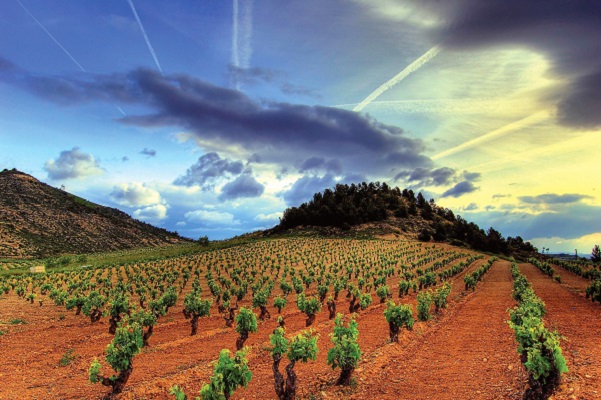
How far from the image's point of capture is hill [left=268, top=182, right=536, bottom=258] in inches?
4781

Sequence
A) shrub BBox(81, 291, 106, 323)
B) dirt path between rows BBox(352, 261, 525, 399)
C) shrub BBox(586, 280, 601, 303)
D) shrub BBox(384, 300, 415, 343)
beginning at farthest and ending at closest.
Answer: shrub BBox(586, 280, 601, 303)
shrub BBox(81, 291, 106, 323)
shrub BBox(384, 300, 415, 343)
dirt path between rows BBox(352, 261, 525, 399)

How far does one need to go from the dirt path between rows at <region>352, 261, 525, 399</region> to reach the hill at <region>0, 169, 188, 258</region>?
14046 centimetres

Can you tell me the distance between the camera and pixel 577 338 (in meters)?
21.8

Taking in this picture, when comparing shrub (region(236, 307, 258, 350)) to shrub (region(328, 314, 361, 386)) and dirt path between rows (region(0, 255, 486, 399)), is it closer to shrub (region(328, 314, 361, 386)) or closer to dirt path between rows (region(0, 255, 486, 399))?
dirt path between rows (region(0, 255, 486, 399))

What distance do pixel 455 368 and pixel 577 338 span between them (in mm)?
10352

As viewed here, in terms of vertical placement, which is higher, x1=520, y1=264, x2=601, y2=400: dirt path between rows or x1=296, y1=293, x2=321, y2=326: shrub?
x1=296, y1=293, x2=321, y2=326: shrub

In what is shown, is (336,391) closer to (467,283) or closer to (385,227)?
(467,283)

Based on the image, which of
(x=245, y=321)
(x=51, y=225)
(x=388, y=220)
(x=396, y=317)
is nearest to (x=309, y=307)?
(x=245, y=321)

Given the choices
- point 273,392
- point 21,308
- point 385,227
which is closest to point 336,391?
point 273,392

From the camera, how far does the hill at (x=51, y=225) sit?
429 ft

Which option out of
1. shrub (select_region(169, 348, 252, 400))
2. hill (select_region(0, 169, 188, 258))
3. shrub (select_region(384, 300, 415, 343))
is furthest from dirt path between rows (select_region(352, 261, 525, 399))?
hill (select_region(0, 169, 188, 258))

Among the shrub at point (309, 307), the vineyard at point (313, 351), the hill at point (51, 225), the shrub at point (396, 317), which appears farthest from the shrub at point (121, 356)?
the hill at point (51, 225)

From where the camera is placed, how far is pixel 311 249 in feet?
295

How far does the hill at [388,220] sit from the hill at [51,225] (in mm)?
79823
